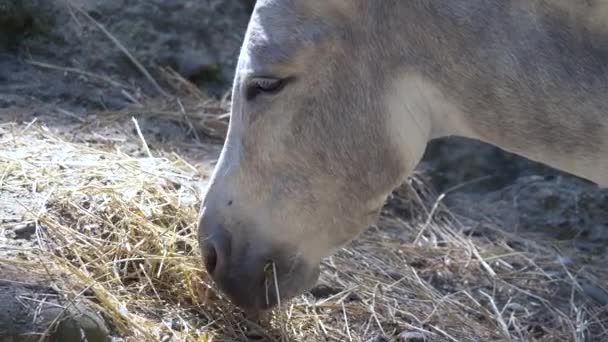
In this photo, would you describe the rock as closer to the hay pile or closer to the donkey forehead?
the hay pile

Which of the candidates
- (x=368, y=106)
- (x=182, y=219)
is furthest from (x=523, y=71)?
(x=182, y=219)

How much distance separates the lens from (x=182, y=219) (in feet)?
9.29

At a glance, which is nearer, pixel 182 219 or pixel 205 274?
pixel 205 274

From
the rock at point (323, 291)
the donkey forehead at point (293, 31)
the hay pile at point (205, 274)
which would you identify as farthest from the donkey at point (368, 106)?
the rock at point (323, 291)

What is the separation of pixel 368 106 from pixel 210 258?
52 cm

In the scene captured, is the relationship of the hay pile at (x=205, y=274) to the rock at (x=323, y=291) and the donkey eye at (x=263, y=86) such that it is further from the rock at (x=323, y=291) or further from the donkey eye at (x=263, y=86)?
the donkey eye at (x=263, y=86)

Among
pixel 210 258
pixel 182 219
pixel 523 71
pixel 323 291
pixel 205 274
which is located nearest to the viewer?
pixel 523 71

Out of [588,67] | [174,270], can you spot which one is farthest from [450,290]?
[588,67]

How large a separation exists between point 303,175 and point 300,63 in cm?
25

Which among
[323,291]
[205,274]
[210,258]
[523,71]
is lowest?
[323,291]

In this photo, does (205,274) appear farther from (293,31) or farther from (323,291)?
(293,31)

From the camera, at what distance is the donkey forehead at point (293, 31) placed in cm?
218

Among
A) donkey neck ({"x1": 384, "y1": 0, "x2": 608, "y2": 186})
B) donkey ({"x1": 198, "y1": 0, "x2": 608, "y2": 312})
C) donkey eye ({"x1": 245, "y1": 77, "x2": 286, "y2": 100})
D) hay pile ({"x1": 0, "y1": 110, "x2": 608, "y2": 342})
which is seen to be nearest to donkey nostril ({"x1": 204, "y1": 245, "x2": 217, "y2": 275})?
donkey ({"x1": 198, "y1": 0, "x2": 608, "y2": 312})

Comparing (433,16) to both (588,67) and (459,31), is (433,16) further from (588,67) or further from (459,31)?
(588,67)
